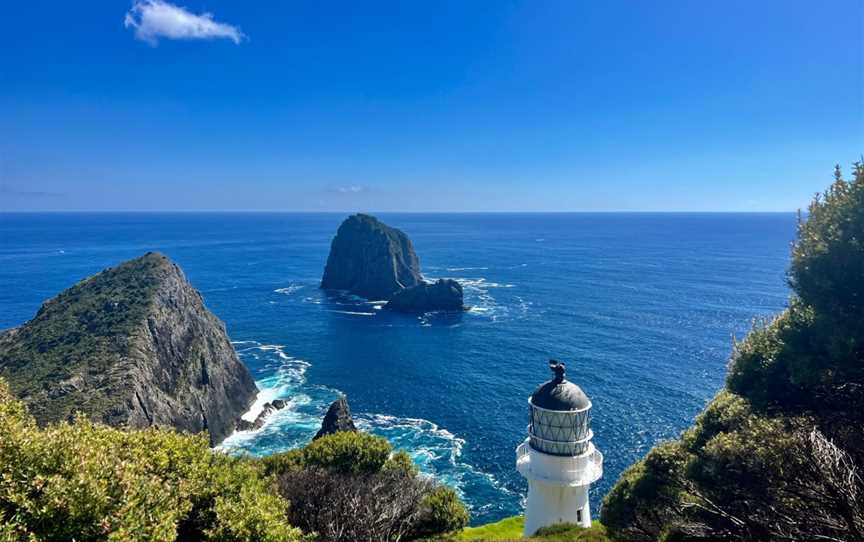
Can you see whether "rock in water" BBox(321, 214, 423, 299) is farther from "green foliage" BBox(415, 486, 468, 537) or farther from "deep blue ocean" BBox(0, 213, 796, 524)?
"green foliage" BBox(415, 486, 468, 537)

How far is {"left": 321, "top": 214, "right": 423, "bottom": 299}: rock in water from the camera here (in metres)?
117

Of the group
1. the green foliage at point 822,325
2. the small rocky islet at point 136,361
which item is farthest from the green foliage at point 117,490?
the small rocky islet at point 136,361

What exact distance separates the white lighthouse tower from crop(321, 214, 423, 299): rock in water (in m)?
92.3

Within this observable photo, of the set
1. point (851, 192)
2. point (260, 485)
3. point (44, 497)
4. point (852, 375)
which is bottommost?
point (260, 485)

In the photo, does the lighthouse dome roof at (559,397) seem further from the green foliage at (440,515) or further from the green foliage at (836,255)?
the green foliage at (836,255)

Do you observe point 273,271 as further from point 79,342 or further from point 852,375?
point 852,375

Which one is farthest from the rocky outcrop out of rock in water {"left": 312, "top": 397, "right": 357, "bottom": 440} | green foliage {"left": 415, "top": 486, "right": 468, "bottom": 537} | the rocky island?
the rocky island

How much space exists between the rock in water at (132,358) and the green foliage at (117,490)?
27446 mm

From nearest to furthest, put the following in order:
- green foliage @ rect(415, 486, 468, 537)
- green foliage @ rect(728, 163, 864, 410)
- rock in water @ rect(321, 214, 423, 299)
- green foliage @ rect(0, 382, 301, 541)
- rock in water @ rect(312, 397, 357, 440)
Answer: green foliage @ rect(0, 382, 301, 541)
green foliage @ rect(728, 163, 864, 410)
green foliage @ rect(415, 486, 468, 537)
rock in water @ rect(312, 397, 357, 440)
rock in water @ rect(321, 214, 423, 299)

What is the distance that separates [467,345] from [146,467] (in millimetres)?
62022

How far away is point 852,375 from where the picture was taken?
1352 cm

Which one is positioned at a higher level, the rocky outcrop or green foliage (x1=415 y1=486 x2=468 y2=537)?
green foliage (x1=415 y1=486 x2=468 y2=537)

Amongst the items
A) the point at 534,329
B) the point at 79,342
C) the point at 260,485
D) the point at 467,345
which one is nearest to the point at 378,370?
the point at 467,345

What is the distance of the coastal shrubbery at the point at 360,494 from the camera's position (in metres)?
16.8
